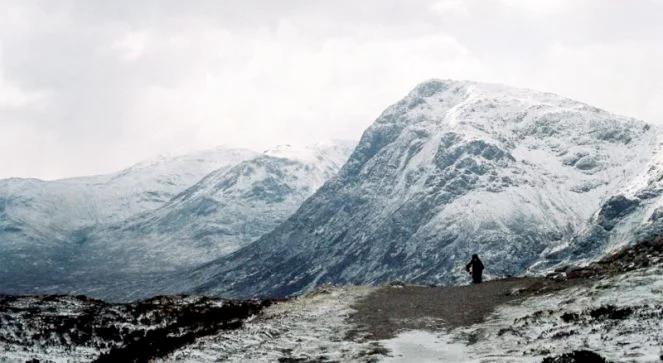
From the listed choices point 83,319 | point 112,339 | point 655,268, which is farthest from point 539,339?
point 83,319

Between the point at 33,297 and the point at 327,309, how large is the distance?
71.1ft

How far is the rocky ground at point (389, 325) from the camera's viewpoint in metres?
22.5

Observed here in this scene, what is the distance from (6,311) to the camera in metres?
35.8

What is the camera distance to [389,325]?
3041cm

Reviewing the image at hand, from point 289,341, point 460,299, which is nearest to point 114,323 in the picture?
point 289,341

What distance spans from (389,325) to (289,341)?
5628 mm

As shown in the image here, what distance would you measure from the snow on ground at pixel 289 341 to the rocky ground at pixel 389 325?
51mm

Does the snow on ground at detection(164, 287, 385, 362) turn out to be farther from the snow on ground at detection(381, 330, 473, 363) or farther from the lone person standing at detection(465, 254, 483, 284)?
the lone person standing at detection(465, 254, 483, 284)

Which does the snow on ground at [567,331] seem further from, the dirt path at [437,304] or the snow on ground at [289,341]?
the snow on ground at [289,341]

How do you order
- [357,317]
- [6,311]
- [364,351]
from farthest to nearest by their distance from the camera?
[6,311] < [357,317] < [364,351]

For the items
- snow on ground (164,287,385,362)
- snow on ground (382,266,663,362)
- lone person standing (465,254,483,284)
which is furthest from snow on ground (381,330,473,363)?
lone person standing (465,254,483,284)

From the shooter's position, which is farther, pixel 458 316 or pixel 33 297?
pixel 33 297

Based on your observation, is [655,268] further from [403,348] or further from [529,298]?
[403,348]

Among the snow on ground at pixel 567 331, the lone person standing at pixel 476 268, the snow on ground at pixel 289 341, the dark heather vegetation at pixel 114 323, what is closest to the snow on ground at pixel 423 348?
the snow on ground at pixel 567 331
